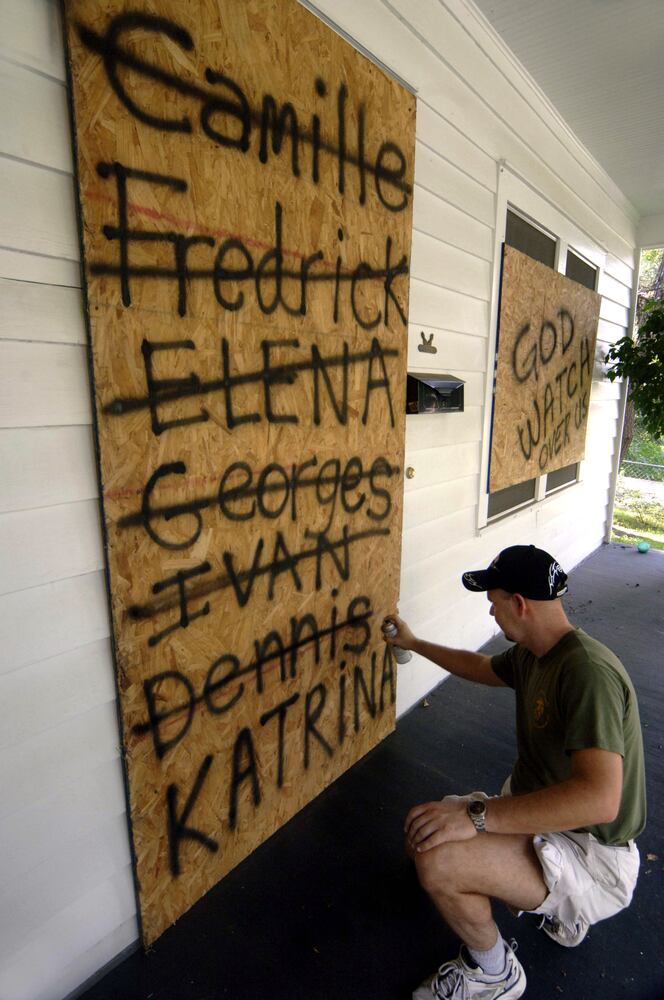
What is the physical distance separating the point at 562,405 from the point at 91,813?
170 inches

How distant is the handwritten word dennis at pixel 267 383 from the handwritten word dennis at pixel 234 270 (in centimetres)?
12

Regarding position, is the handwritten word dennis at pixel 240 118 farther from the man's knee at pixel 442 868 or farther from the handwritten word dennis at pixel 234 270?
the man's knee at pixel 442 868

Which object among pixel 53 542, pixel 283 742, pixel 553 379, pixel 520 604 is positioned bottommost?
pixel 283 742

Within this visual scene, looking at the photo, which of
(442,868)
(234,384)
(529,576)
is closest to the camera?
(442,868)

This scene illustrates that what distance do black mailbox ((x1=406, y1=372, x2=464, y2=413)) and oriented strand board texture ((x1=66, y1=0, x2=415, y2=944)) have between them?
9 cm

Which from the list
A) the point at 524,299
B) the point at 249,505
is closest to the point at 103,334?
the point at 249,505

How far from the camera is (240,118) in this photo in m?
1.71

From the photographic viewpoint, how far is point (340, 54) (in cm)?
203

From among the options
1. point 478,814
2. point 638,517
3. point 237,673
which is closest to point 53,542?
point 237,673

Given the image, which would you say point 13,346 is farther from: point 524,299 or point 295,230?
point 524,299

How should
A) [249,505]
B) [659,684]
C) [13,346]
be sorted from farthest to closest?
[659,684] → [249,505] → [13,346]

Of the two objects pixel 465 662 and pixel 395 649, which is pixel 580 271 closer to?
pixel 395 649

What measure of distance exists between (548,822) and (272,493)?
1286 millimetres

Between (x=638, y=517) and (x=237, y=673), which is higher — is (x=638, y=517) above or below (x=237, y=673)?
below
